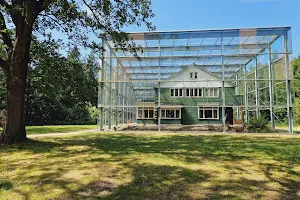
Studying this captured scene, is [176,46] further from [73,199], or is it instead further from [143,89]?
[73,199]

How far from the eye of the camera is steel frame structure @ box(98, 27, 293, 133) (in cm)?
1916

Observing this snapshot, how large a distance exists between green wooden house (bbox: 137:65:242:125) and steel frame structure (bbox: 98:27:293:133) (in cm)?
104

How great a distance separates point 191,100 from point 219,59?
191 inches

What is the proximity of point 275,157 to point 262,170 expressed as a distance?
2.00 metres

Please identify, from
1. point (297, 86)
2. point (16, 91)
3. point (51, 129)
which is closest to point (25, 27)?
point (16, 91)

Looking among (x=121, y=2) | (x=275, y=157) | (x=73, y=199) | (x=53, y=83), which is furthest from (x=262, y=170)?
(x=53, y=83)

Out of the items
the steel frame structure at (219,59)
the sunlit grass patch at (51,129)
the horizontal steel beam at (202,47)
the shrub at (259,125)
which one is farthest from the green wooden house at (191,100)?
the sunlit grass patch at (51,129)

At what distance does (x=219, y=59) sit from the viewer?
22.0 m

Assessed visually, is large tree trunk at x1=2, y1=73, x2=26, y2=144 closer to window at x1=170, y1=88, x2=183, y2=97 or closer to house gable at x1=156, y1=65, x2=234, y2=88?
house gable at x1=156, y1=65, x2=234, y2=88

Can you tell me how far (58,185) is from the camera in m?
5.04

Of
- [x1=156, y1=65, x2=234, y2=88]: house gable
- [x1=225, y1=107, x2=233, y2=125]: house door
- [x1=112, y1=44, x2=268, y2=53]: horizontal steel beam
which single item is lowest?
[x1=225, y1=107, x2=233, y2=125]: house door

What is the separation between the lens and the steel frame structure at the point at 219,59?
19156mm

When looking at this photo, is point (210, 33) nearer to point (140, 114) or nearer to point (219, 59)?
point (219, 59)

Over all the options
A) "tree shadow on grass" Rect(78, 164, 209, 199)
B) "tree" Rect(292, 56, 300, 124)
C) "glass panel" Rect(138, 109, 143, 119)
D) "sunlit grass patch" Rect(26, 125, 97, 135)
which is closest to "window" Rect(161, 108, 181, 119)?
"glass panel" Rect(138, 109, 143, 119)
